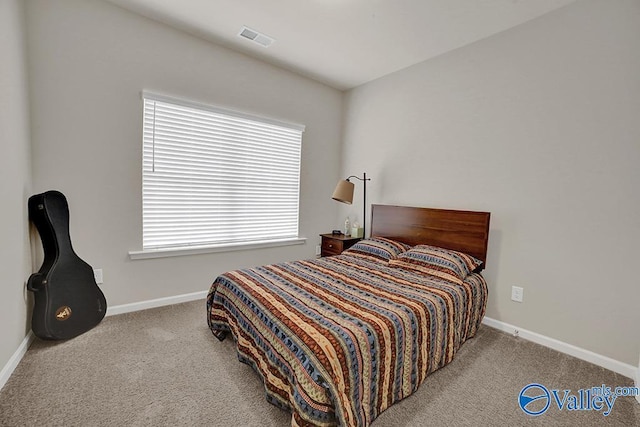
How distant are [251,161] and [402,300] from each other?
7.53 feet

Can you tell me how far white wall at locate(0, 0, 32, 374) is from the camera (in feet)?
5.54

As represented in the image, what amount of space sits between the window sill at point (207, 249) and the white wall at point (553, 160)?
5.76 feet

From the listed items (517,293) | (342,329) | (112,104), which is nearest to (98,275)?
(112,104)

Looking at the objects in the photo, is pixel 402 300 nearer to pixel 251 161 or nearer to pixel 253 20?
pixel 251 161

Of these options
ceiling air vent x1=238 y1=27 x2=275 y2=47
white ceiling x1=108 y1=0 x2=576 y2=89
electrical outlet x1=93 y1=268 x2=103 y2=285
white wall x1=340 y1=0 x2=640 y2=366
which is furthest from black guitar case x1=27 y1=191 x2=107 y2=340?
white wall x1=340 y1=0 x2=640 y2=366

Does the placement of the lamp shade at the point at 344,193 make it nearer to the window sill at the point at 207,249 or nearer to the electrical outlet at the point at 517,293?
the window sill at the point at 207,249

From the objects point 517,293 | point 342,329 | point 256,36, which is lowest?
point 517,293

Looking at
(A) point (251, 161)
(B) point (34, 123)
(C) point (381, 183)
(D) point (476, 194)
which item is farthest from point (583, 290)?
(B) point (34, 123)

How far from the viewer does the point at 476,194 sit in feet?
8.91

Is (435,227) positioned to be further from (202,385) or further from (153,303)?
(153,303)

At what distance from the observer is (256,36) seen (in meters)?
2.73

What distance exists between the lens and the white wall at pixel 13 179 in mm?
1688

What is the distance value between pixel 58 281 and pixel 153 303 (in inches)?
32.8

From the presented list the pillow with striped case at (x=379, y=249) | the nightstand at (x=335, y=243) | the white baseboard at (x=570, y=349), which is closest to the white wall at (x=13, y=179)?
the pillow with striped case at (x=379, y=249)
